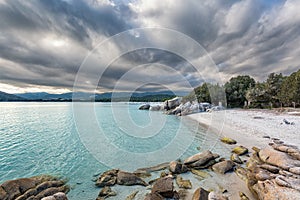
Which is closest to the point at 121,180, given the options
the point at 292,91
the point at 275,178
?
the point at 275,178

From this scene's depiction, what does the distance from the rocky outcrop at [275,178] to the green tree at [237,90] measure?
3888 cm

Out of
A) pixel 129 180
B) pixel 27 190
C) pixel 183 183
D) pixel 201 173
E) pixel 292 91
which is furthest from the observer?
pixel 292 91

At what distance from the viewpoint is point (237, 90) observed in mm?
42781

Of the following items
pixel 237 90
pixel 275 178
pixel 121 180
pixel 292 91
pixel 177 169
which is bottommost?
pixel 121 180

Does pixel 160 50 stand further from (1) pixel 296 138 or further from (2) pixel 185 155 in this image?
(1) pixel 296 138

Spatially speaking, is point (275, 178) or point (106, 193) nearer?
point (275, 178)

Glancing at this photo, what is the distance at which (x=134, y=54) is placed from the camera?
10.5 m

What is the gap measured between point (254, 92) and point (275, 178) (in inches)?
1535

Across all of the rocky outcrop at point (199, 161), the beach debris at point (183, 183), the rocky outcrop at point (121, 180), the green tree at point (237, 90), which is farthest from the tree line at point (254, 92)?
the rocky outcrop at point (121, 180)

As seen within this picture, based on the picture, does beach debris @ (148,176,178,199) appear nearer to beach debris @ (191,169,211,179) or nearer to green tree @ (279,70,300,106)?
beach debris @ (191,169,211,179)

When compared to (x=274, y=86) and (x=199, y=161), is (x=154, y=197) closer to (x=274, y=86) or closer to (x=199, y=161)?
(x=199, y=161)

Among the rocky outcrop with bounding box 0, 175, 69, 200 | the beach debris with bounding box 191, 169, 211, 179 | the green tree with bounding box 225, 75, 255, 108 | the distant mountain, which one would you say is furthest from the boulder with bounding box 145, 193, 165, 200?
the distant mountain

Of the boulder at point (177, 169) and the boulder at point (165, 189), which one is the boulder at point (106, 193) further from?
the boulder at point (177, 169)

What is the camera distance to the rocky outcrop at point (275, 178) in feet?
13.8
